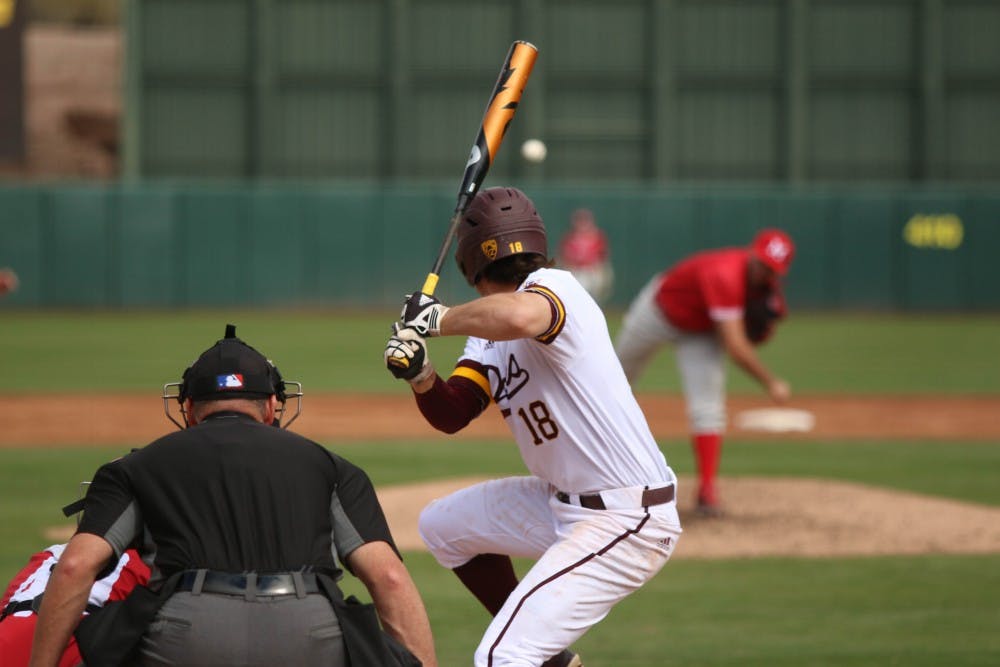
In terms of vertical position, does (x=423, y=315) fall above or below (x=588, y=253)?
above

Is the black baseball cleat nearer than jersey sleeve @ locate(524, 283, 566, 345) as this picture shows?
No

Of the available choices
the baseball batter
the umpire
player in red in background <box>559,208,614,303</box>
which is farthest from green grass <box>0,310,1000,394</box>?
the umpire

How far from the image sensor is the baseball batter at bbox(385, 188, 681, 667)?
13.3 ft

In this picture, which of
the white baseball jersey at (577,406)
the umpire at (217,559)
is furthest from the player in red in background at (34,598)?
the white baseball jersey at (577,406)

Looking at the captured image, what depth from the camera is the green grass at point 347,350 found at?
17844 mm

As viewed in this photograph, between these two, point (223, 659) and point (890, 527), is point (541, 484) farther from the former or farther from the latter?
point (890, 527)

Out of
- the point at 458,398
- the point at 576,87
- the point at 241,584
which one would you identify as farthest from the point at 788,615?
the point at 576,87

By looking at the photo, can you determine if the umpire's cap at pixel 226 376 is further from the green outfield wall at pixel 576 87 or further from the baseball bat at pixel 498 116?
the green outfield wall at pixel 576 87

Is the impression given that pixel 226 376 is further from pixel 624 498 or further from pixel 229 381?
pixel 624 498

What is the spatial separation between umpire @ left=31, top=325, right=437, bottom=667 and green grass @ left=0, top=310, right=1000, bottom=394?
524 inches

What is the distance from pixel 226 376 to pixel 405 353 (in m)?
0.67

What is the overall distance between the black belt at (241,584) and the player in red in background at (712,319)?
5846 mm

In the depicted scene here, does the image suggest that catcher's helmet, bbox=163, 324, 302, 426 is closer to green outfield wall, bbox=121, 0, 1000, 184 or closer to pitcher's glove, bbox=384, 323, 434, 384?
pitcher's glove, bbox=384, 323, 434, 384

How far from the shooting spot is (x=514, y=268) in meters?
4.41
